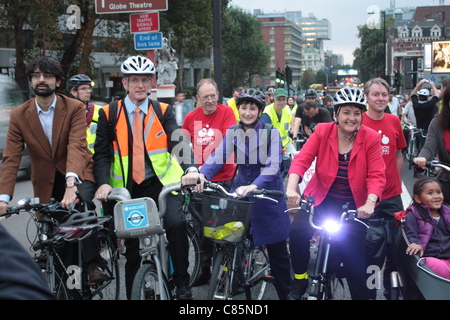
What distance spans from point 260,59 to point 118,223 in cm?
7849

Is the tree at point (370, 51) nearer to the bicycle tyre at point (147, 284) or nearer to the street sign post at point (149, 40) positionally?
the street sign post at point (149, 40)

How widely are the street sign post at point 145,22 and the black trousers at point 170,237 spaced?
6.77 meters

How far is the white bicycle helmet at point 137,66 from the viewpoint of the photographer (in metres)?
3.97

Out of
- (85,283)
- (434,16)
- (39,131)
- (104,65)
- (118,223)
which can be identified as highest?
(434,16)

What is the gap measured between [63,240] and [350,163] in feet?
6.75

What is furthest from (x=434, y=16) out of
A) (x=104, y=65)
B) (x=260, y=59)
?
(x=104, y=65)

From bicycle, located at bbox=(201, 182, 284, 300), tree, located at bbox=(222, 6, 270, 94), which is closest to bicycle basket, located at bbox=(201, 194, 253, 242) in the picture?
bicycle, located at bbox=(201, 182, 284, 300)

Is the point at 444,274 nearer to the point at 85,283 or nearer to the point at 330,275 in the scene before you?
the point at 330,275

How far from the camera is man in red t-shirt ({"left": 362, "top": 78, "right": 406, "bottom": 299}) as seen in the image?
4.70 m

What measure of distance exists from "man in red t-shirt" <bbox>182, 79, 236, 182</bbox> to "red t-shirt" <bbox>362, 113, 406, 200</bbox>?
5.02 feet

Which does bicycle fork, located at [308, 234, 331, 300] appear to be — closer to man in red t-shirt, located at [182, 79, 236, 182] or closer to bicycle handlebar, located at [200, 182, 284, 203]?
bicycle handlebar, located at [200, 182, 284, 203]

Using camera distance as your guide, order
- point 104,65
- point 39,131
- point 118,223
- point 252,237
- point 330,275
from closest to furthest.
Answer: point 118,223 → point 330,275 → point 39,131 → point 252,237 → point 104,65

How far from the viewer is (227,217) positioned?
3.64 metres

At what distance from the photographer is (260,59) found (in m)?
80.0
